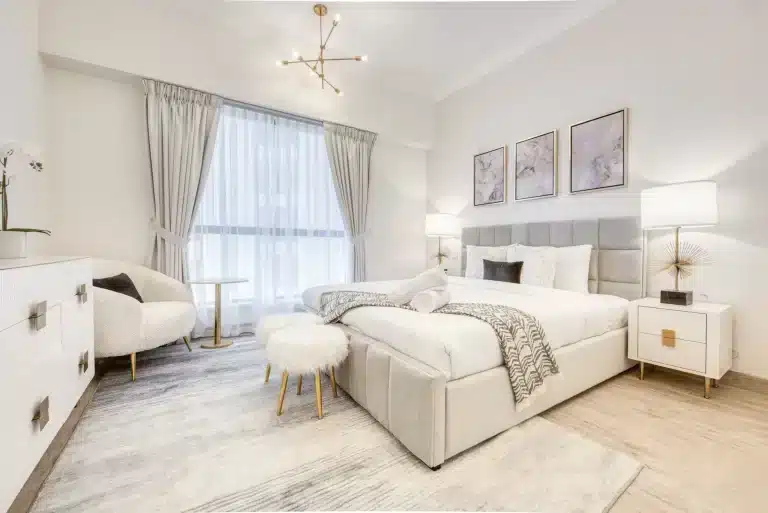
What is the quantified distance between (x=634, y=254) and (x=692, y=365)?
0.97 m

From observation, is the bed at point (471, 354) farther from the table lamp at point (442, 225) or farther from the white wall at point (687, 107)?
the table lamp at point (442, 225)

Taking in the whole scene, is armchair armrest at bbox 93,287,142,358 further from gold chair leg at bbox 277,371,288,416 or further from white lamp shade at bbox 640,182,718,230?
white lamp shade at bbox 640,182,718,230

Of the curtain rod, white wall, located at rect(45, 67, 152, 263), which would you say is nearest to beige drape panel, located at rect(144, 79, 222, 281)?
the curtain rod

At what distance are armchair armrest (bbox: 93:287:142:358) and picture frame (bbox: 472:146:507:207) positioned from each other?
3.87 m

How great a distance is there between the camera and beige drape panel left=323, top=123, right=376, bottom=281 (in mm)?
4141

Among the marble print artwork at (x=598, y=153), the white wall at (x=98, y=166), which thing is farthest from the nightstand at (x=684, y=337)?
the white wall at (x=98, y=166)

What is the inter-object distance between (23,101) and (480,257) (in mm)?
4171

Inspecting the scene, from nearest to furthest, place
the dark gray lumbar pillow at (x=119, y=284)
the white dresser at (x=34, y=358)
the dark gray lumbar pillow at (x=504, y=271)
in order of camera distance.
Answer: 1. the white dresser at (x=34, y=358)
2. the dark gray lumbar pillow at (x=119, y=284)
3. the dark gray lumbar pillow at (x=504, y=271)

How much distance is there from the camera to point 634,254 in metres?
2.72

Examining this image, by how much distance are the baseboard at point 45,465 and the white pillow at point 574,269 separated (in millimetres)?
3532

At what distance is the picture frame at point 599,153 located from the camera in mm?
2840

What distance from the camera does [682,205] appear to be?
217 cm

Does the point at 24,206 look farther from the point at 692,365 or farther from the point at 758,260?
the point at 758,260

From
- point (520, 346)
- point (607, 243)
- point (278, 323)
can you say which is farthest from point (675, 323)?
point (278, 323)
